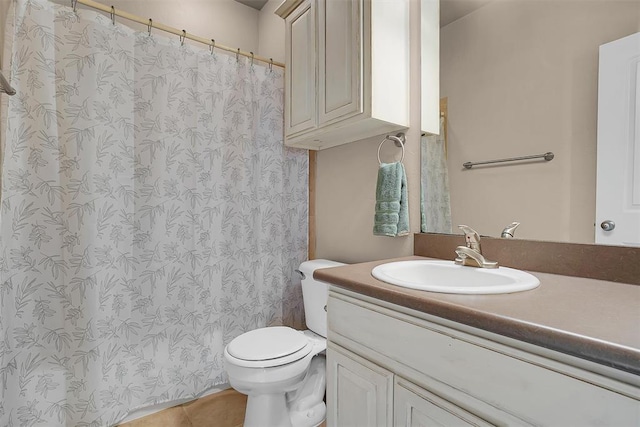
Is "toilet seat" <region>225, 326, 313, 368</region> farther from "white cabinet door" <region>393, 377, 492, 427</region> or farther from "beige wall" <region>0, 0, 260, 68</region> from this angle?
"beige wall" <region>0, 0, 260, 68</region>

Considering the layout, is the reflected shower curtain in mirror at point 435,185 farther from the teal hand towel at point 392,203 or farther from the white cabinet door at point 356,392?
the white cabinet door at point 356,392

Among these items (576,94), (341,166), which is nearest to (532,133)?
(576,94)

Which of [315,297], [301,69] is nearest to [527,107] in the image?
[301,69]

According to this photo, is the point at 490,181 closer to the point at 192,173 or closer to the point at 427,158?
the point at 427,158

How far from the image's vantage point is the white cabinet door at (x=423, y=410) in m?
0.61

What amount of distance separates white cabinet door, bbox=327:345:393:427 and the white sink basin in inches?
9.9

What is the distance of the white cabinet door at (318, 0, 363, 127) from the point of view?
1220mm

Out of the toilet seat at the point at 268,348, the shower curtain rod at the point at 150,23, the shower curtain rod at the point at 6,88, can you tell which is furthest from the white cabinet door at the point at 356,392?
the shower curtain rod at the point at 150,23

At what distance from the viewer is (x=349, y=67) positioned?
126cm

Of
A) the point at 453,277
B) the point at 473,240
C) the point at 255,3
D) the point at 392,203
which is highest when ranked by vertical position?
the point at 255,3

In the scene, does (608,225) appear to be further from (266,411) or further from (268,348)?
(266,411)

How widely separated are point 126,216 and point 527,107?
1.69m

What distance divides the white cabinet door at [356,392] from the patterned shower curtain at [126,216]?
0.93m

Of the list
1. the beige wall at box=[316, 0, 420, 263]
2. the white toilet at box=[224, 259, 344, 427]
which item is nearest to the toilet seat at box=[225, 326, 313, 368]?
the white toilet at box=[224, 259, 344, 427]
